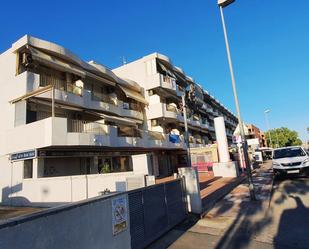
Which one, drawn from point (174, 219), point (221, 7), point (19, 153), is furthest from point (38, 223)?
point (19, 153)

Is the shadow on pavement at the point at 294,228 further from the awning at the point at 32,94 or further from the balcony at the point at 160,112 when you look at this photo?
the balcony at the point at 160,112

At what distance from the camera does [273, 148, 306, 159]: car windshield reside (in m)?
16.3

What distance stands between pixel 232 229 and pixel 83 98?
15872 mm

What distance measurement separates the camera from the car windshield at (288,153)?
1633 cm

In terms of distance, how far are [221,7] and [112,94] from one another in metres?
15.2

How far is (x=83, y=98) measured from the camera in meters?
20.0

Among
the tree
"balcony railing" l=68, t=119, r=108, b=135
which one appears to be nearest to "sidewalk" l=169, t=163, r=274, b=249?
"balcony railing" l=68, t=119, r=108, b=135

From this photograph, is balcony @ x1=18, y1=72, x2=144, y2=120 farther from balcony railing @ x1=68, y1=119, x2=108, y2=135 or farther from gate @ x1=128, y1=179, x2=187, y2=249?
gate @ x1=128, y1=179, x2=187, y2=249

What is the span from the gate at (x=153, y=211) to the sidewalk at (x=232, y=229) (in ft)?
1.81

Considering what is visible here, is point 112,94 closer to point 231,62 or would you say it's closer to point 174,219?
point 231,62

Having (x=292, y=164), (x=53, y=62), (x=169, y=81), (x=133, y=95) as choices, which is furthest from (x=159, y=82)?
(x=292, y=164)

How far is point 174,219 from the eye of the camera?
292 inches

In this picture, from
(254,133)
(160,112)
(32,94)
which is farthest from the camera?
(254,133)

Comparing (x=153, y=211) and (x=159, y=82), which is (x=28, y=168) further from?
(x=159, y=82)
